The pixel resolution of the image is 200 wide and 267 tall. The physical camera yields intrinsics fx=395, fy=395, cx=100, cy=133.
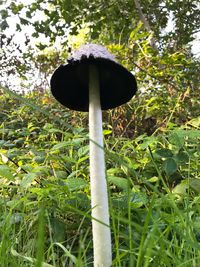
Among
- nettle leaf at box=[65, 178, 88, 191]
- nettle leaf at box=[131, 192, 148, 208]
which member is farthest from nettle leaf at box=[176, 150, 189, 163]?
nettle leaf at box=[65, 178, 88, 191]

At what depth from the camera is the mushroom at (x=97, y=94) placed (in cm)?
109

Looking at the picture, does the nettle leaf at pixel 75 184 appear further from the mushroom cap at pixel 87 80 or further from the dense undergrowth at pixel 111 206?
the mushroom cap at pixel 87 80

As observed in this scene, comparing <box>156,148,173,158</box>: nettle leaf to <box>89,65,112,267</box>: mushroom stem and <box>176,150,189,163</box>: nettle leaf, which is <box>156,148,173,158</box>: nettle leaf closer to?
<box>176,150,189,163</box>: nettle leaf

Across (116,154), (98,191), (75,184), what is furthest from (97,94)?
(116,154)

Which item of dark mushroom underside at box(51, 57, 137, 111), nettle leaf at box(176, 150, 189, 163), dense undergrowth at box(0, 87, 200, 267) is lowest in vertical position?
dense undergrowth at box(0, 87, 200, 267)

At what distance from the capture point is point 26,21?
4434 millimetres

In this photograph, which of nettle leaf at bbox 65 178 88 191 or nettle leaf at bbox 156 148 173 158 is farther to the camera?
nettle leaf at bbox 156 148 173 158

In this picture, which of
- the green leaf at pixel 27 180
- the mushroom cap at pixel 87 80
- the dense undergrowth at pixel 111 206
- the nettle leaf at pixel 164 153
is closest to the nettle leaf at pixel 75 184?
the dense undergrowth at pixel 111 206

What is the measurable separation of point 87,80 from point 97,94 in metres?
0.10

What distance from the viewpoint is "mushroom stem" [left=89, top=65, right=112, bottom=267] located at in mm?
1091

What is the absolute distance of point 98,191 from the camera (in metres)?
1.11

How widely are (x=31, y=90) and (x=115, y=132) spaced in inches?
113

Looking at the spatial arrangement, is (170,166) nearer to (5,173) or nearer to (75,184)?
(75,184)

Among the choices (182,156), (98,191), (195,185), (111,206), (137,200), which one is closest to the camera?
(111,206)
